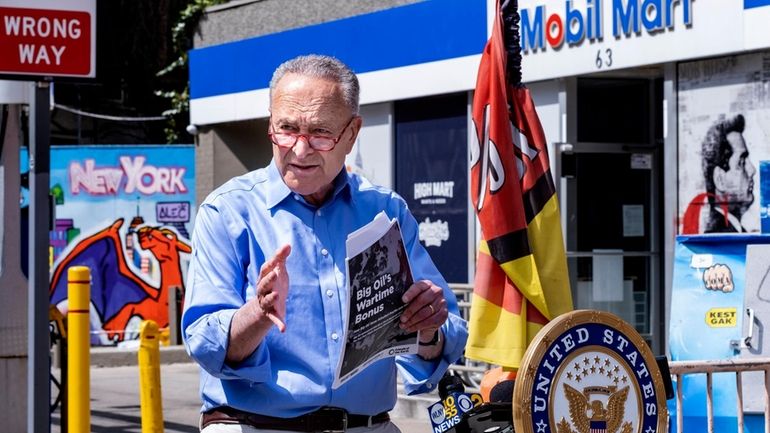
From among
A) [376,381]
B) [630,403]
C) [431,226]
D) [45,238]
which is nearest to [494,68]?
[45,238]

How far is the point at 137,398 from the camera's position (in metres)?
13.6

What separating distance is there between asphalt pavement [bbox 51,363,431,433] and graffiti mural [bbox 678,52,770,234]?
292 centimetres

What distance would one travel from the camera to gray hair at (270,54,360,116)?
131 inches

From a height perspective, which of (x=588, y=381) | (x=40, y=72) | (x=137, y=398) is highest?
(x=40, y=72)

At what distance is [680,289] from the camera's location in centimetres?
791

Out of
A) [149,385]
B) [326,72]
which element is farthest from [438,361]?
[149,385]

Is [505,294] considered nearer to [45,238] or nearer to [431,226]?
[45,238]

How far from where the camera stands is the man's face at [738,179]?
35.0ft

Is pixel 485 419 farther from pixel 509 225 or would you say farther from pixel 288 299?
pixel 509 225

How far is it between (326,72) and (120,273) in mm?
16348

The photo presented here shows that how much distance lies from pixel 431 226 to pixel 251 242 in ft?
35.6

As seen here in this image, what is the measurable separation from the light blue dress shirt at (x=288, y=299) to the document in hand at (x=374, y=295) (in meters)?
0.10

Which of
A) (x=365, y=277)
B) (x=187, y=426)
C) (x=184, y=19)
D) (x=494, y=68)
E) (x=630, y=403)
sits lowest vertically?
(x=187, y=426)

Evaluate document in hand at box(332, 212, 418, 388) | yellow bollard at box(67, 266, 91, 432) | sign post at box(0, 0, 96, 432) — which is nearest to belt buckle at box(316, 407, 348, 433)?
document in hand at box(332, 212, 418, 388)
